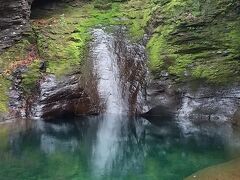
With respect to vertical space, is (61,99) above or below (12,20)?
below

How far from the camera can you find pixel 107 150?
1445 cm

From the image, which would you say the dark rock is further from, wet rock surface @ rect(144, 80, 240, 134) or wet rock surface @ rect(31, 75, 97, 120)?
wet rock surface @ rect(144, 80, 240, 134)

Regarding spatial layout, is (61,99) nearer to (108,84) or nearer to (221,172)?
(108,84)

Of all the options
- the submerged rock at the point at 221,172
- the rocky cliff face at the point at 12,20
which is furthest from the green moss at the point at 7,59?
the submerged rock at the point at 221,172

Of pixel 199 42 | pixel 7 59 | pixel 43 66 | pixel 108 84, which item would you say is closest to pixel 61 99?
pixel 43 66

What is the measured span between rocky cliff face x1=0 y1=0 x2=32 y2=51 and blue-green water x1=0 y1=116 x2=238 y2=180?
513 centimetres

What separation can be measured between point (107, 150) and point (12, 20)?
9.55 metres

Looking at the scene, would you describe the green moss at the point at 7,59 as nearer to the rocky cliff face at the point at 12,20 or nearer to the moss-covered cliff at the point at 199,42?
the rocky cliff face at the point at 12,20

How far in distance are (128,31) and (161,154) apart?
30.5 ft

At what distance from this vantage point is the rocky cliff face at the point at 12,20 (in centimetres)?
2025

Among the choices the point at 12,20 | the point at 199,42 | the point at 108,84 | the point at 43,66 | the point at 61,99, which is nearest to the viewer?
the point at 61,99

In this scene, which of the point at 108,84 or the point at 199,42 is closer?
the point at 199,42

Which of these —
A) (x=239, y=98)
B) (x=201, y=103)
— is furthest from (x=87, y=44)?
(x=239, y=98)

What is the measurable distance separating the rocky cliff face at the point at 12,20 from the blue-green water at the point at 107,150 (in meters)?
5.13
